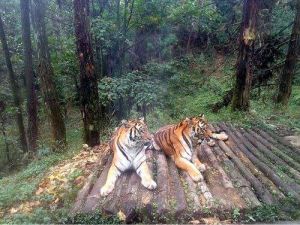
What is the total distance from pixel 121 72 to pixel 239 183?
34.2ft

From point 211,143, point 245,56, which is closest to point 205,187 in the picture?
point 211,143

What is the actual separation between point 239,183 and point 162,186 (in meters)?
1.17

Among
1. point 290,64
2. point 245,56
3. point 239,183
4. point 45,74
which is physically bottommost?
point 239,183

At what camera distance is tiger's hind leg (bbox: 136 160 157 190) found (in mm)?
5061

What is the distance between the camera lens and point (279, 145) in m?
7.47

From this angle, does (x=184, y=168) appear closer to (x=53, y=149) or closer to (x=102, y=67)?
(x=53, y=149)

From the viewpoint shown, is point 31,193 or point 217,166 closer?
point 31,193

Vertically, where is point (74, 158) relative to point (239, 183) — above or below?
below

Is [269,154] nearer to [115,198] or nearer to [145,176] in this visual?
[145,176]

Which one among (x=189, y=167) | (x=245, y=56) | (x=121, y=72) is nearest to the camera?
(x=189, y=167)

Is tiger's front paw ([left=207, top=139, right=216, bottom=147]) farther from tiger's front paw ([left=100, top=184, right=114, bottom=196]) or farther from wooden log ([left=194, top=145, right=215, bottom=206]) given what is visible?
tiger's front paw ([left=100, top=184, right=114, bottom=196])

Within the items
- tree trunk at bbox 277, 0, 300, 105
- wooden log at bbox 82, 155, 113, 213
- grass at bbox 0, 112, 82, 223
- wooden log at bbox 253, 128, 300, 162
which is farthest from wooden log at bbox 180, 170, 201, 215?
tree trunk at bbox 277, 0, 300, 105

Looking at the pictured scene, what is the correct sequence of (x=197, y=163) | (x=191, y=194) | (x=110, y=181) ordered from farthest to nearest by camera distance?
(x=197, y=163)
(x=110, y=181)
(x=191, y=194)

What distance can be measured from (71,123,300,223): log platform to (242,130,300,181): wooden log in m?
0.02
